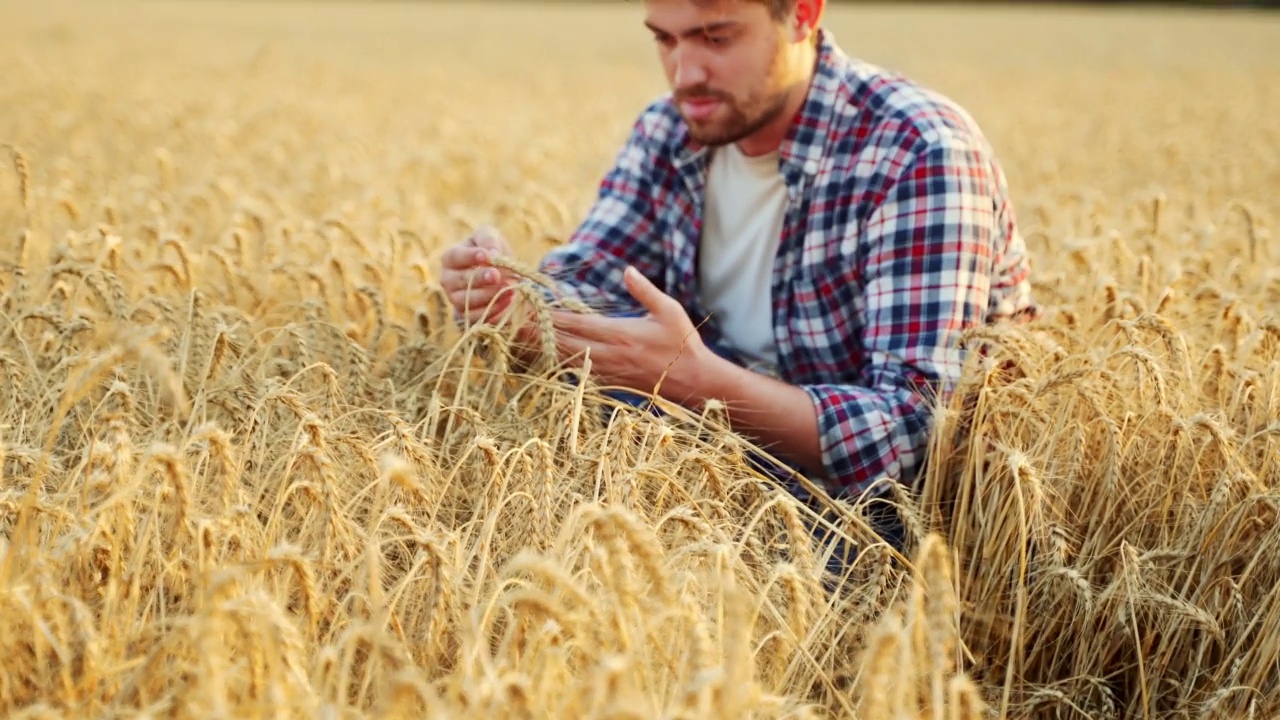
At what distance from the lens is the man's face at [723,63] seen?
2949 millimetres

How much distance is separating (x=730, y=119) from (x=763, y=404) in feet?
2.55

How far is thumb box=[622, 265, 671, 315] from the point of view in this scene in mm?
2570

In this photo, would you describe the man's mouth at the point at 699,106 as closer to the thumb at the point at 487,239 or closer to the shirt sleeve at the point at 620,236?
the shirt sleeve at the point at 620,236

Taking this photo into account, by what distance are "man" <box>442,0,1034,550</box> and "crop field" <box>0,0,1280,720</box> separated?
15 cm

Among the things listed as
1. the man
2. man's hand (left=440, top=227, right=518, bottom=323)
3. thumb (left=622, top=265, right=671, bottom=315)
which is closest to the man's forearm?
the man

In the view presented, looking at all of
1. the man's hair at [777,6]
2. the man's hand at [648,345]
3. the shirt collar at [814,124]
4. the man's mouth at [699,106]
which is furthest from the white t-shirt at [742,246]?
the man's hand at [648,345]

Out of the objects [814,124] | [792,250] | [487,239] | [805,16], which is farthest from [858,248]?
[487,239]

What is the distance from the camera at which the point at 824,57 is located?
10.3 feet

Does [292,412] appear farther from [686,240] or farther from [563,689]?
[686,240]

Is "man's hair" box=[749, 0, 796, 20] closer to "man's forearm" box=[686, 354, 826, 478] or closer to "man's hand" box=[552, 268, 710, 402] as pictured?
"man's hand" box=[552, 268, 710, 402]

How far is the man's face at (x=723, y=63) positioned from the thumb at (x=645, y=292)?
0.63 m

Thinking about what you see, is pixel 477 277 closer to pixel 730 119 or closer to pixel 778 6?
pixel 730 119

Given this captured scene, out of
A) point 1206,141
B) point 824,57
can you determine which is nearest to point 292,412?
point 824,57

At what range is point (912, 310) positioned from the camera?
2.75m
